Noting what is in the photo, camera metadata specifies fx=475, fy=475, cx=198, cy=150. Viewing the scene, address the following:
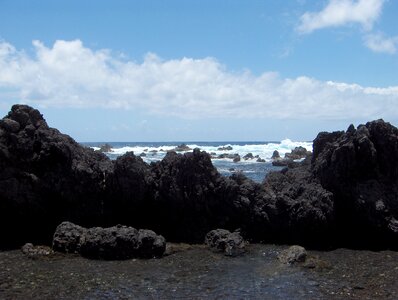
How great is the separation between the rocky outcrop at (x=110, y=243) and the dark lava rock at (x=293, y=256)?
4.30 meters

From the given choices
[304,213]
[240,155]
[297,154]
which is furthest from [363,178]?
[240,155]

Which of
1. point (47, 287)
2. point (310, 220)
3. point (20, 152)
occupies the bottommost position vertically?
point (47, 287)

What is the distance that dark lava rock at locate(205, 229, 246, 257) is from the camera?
58.8 ft

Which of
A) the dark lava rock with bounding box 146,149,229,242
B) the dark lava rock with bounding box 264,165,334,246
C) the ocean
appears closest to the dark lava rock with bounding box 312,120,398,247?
the dark lava rock with bounding box 264,165,334,246

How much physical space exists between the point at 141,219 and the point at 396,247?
10399 millimetres

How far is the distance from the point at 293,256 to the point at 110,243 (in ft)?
21.1

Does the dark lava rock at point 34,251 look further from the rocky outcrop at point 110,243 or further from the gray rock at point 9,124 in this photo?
the gray rock at point 9,124

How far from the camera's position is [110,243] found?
55.2ft

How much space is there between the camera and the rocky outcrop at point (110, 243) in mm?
16797

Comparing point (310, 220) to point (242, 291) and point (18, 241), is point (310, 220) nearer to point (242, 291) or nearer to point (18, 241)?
point (242, 291)

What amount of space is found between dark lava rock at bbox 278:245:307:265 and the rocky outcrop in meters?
4.30

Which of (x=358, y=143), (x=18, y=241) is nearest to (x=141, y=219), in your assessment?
(x=18, y=241)

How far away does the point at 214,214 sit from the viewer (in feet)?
67.1

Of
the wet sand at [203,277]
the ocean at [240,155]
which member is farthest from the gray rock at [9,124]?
the ocean at [240,155]
